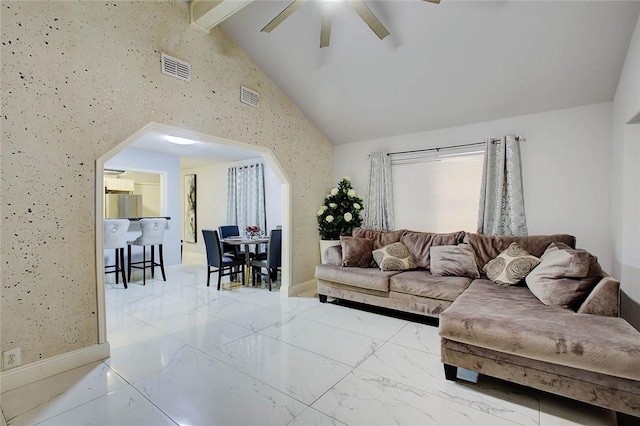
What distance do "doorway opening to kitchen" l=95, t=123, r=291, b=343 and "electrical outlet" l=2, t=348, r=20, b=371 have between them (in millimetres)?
500

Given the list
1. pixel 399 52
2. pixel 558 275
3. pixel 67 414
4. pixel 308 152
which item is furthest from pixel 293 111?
pixel 67 414

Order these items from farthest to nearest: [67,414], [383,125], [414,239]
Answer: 1. [383,125]
2. [414,239]
3. [67,414]

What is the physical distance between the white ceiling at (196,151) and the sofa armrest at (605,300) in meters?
4.59

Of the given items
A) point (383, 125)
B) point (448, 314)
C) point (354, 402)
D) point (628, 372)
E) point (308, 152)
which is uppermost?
point (383, 125)

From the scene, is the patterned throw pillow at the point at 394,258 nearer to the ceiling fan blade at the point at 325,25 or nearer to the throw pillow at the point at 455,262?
the throw pillow at the point at 455,262

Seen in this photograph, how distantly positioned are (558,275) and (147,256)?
6.72 metres

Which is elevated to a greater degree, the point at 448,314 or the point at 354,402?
the point at 448,314

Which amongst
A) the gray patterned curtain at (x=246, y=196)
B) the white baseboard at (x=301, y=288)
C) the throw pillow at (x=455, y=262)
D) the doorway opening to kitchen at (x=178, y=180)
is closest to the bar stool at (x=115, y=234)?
the doorway opening to kitchen at (x=178, y=180)

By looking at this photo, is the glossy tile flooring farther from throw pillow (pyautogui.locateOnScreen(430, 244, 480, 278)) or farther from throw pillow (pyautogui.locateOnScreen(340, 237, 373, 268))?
throw pillow (pyautogui.locateOnScreen(340, 237, 373, 268))

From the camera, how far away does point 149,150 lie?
6082mm

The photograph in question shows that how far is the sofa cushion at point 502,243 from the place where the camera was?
324 cm

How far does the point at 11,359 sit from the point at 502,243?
4640 mm

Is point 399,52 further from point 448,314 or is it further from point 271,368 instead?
point 271,368

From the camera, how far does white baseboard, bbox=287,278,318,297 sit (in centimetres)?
444
